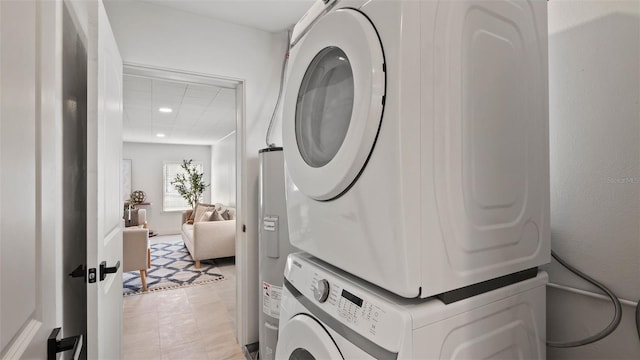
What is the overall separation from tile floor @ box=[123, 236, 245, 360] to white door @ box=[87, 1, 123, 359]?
2.91 feet

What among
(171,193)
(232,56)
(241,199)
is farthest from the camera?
(171,193)

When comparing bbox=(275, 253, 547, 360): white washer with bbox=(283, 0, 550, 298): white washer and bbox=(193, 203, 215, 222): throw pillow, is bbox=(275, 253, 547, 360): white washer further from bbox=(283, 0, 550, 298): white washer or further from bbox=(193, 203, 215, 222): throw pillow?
bbox=(193, 203, 215, 222): throw pillow

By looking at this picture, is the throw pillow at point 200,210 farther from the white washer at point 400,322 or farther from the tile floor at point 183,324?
the white washer at point 400,322

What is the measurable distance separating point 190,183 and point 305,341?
296 inches

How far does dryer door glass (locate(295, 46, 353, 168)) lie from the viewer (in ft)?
2.64

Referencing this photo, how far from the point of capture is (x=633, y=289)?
33.1 inches

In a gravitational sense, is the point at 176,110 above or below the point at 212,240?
above

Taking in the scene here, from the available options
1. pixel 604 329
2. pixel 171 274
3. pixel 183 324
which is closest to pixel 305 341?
pixel 604 329

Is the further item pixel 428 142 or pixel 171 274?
pixel 171 274

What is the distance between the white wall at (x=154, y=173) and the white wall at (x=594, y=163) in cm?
808

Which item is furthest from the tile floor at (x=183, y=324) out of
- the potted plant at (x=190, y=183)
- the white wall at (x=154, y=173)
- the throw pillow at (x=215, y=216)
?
the white wall at (x=154, y=173)

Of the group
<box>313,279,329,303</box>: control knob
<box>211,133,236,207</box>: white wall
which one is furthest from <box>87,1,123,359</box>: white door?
<box>211,133,236,207</box>: white wall

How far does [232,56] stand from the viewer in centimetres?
222

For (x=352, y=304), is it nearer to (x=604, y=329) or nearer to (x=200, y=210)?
(x=604, y=329)
